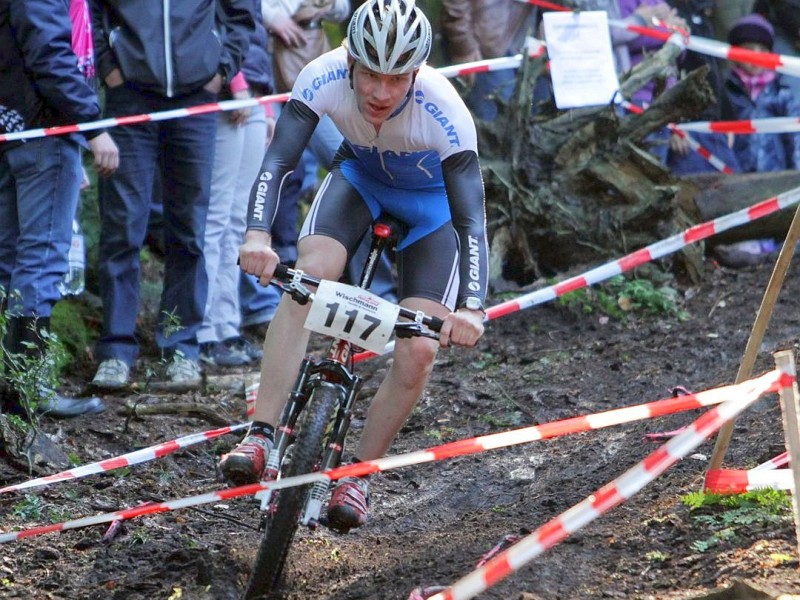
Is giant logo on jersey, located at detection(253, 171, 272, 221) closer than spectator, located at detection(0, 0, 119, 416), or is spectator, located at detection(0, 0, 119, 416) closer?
giant logo on jersey, located at detection(253, 171, 272, 221)

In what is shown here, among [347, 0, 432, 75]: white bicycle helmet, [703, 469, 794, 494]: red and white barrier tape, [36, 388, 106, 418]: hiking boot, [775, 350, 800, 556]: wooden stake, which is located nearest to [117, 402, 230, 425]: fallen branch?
[36, 388, 106, 418]: hiking boot

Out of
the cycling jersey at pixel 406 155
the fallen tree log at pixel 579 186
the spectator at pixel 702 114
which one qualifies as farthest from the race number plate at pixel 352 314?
the spectator at pixel 702 114

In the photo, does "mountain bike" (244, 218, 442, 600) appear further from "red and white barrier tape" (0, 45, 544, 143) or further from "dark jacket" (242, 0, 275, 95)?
"dark jacket" (242, 0, 275, 95)

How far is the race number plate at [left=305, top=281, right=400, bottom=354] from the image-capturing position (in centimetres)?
439

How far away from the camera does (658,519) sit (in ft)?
15.3

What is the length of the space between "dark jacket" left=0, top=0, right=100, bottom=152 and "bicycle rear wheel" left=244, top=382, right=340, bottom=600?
2.96 metres

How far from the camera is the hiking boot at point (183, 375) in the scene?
7.25 m

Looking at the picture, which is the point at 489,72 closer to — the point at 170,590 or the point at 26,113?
the point at 26,113

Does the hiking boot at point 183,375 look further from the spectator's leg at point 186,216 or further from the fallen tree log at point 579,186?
the fallen tree log at point 579,186

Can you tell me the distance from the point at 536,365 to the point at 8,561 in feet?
14.2

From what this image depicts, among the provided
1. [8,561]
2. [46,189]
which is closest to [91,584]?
[8,561]

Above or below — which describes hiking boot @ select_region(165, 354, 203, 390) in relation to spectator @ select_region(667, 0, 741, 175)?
below

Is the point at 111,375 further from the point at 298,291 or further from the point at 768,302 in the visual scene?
the point at 768,302

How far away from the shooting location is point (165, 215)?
7.60 m
